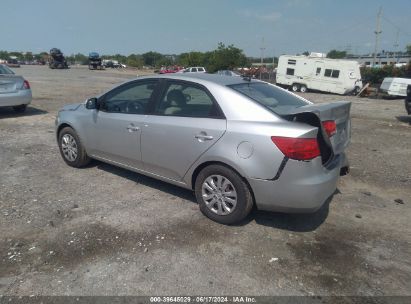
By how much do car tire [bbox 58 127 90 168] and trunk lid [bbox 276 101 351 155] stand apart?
3.20 meters

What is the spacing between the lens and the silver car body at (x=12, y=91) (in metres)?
9.02

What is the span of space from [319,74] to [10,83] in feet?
69.6

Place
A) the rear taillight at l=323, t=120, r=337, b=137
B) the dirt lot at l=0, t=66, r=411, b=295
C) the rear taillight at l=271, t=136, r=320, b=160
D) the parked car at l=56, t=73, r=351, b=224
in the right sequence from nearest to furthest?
1. the dirt lot at l=0, t=66, r=411, b=295
2. the rear taillight at l=271, t=136, r=320, b=160
3. the parked car at l=56, t=73, r=351, b=224
4. the rear taillight at l=323, t=120, r=337, b=137

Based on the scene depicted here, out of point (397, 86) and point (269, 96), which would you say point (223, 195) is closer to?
point (269, 96)

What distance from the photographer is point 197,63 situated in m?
58.3

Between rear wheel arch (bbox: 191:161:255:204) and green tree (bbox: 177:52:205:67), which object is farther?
green tree (bbox: 177:52:205:67)

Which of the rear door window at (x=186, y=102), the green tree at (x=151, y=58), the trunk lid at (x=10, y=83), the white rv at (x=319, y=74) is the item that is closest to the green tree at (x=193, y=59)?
the white rv at (x=319, y=74)

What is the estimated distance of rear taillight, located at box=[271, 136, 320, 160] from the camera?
3168 mm

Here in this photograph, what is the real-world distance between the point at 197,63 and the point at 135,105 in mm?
55791

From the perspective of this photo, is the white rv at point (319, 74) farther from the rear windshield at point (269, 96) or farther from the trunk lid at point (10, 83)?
the rear windshield at point (269, 96)

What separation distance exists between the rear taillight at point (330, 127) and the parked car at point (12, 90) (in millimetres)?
8628

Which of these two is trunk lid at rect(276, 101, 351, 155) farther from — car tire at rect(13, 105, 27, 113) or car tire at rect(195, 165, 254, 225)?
car tire at rect(13, 105, 27, 113)

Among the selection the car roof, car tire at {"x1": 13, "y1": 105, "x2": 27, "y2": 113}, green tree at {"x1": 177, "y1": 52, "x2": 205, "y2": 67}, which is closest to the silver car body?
car tire at {"x1": 13, "y1": 105, "x2": 27, "y2": 113}

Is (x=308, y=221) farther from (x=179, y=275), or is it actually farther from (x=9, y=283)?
(x=9, y=283)
